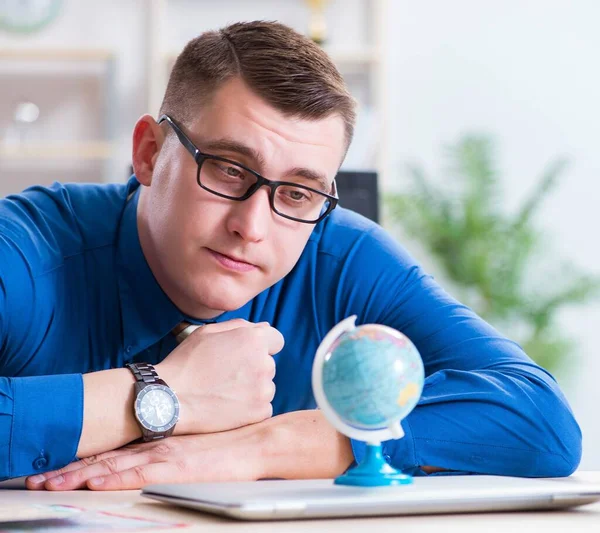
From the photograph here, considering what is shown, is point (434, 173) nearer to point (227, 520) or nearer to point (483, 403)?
point (483, 403)

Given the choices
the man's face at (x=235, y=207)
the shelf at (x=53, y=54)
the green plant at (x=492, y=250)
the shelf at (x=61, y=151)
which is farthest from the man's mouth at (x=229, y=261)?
the shelf at (x=53, y=54)

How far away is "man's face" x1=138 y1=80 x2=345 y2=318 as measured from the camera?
54.0 inches

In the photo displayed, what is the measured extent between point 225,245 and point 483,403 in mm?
443

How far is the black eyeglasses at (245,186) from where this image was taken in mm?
1367

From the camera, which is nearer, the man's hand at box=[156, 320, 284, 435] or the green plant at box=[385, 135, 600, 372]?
the man's hand at box=[156, 320, 284, 435]

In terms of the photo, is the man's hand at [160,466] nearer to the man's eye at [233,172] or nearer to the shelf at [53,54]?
the man's eye at [233,172]

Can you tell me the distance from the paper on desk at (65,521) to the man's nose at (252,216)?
0.56 meters

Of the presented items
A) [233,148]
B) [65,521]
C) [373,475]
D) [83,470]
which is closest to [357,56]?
[233,148]

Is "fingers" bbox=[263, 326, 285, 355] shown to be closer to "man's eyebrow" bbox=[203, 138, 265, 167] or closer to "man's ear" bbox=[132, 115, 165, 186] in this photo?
"man's eyebrow" bbox=[203, 138, 265, 167]

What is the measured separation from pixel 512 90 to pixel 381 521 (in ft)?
13.6

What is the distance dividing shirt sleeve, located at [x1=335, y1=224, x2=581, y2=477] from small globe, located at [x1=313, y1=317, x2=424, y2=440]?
339 mm

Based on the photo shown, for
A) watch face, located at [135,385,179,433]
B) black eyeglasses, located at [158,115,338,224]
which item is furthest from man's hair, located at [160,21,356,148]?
watch face, located at [135,385,179,433]

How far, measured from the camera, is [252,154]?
1.36 m

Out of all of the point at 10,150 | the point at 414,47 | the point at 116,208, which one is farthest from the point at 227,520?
the point at 414,47
